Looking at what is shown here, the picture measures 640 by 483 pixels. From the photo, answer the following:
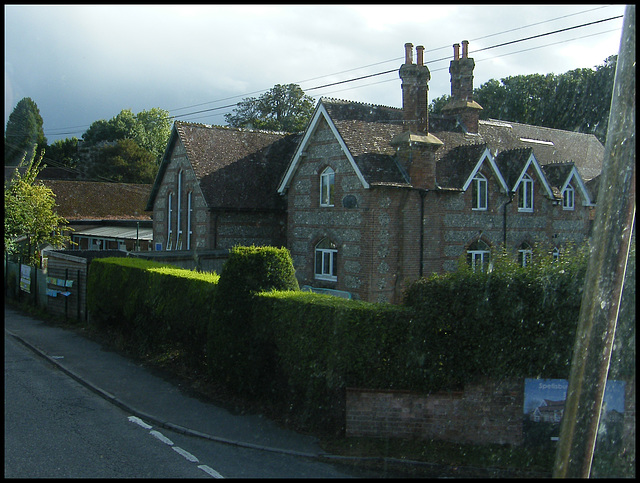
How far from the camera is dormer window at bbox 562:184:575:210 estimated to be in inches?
1113

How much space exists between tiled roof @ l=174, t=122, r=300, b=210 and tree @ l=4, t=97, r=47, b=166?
12005mm

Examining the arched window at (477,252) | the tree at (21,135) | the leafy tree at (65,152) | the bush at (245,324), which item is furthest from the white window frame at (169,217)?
the leafy tree at (65,152)

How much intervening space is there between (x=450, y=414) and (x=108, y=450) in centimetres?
533

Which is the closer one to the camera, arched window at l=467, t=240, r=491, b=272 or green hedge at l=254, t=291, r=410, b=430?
green hedge at l=254, t=291, r=410, b=430

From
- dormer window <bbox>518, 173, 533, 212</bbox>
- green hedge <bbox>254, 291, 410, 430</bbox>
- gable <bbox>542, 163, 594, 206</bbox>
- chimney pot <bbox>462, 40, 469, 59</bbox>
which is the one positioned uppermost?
chimney pot <bbox>462, 40, 469, 59</bbox>

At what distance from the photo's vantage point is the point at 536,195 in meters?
26.6

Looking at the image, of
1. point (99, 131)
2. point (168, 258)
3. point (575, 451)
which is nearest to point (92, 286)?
point (168, 258)

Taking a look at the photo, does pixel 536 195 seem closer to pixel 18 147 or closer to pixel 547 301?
pixel 547 301

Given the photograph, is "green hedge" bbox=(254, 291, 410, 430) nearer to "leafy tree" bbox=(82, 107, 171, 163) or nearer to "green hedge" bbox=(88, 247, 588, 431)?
"green hedge" bbox=(88, 247, 588, 431)

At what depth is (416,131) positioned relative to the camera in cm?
2259

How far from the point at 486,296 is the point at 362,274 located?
41.5 ft

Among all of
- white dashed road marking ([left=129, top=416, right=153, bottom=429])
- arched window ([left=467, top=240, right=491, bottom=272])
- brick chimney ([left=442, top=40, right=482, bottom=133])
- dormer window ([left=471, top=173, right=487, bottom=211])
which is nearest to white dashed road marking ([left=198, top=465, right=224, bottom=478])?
white dashed road marking ([left=129, top=416, right=153, bottom=429])

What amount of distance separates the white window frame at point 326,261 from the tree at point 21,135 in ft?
64.4

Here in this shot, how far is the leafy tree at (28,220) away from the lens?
2786 cm
